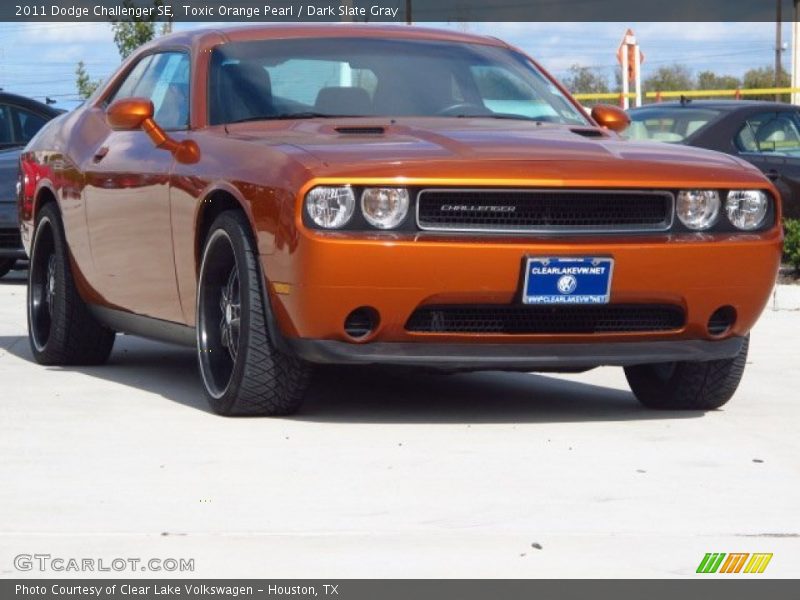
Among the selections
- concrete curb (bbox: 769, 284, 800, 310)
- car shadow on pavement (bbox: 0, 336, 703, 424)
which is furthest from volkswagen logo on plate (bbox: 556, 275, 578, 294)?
concrete curb (bbox: 769, 284, 800, 310)

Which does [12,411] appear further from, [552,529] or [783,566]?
[783,566]

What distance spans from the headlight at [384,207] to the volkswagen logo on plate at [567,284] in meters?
0.56

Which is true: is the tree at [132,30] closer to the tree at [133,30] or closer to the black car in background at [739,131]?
the tree at [133,30]

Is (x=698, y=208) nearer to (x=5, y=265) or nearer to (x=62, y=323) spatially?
(x=62, y=323)

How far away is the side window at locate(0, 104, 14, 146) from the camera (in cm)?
1521

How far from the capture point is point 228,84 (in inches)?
297

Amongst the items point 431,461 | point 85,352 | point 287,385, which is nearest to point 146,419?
point 287,385

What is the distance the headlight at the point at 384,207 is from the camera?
633 centimetres

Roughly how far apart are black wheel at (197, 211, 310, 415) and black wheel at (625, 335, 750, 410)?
145cm

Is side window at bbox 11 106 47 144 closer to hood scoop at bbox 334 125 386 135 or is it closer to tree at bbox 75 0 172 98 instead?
hood scoop at bbox 334 125 386 135

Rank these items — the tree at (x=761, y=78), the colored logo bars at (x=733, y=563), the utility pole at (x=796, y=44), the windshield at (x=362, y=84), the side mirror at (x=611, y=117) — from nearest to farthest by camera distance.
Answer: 1. the colored logo bars at (x=733, y=563)
2. the windshield at (x=362, y=84)
3. the side mirror at (x=611, y=117)
4. the utility pole at (x=796, y=44)
5. the tree at (x=761, y=78)

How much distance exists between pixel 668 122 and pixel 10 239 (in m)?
5.16

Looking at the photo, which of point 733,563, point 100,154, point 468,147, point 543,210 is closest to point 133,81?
point 100,154

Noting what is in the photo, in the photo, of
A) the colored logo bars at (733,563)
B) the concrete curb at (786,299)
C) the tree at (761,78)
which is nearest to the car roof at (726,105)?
the concrete curb at (786,299)
